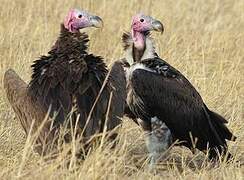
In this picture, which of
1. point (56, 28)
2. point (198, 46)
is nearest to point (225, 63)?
point (198, 46)

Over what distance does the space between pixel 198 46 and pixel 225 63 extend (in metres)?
0.65

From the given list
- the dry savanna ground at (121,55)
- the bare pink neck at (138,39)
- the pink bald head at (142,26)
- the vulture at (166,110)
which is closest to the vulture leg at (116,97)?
the dry savanna ground at (121,55)

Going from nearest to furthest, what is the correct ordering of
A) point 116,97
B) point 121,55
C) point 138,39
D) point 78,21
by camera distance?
point 116,97 → point 78,21 → point 138,39 → point 121,55

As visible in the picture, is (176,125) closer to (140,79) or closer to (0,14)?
(140,79)

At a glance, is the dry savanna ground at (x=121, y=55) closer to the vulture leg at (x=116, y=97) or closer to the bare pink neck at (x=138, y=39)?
the vulture leg at (x=116, y=97)

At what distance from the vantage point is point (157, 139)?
665 cm

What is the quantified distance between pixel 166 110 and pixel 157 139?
0.83 feet

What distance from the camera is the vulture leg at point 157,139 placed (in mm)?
6594

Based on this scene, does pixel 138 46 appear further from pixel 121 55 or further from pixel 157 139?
pixel 121 55

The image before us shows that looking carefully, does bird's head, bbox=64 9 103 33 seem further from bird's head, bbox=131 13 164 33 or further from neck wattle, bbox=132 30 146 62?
bird's head, bbox=131 13 164 33

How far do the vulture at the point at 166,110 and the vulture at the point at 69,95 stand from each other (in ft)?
2.03

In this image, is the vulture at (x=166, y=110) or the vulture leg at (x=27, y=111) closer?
the vulture leg at (x=27, y=111)

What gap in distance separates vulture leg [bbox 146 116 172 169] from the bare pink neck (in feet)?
2.09

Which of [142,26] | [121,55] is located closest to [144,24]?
[142,26]
